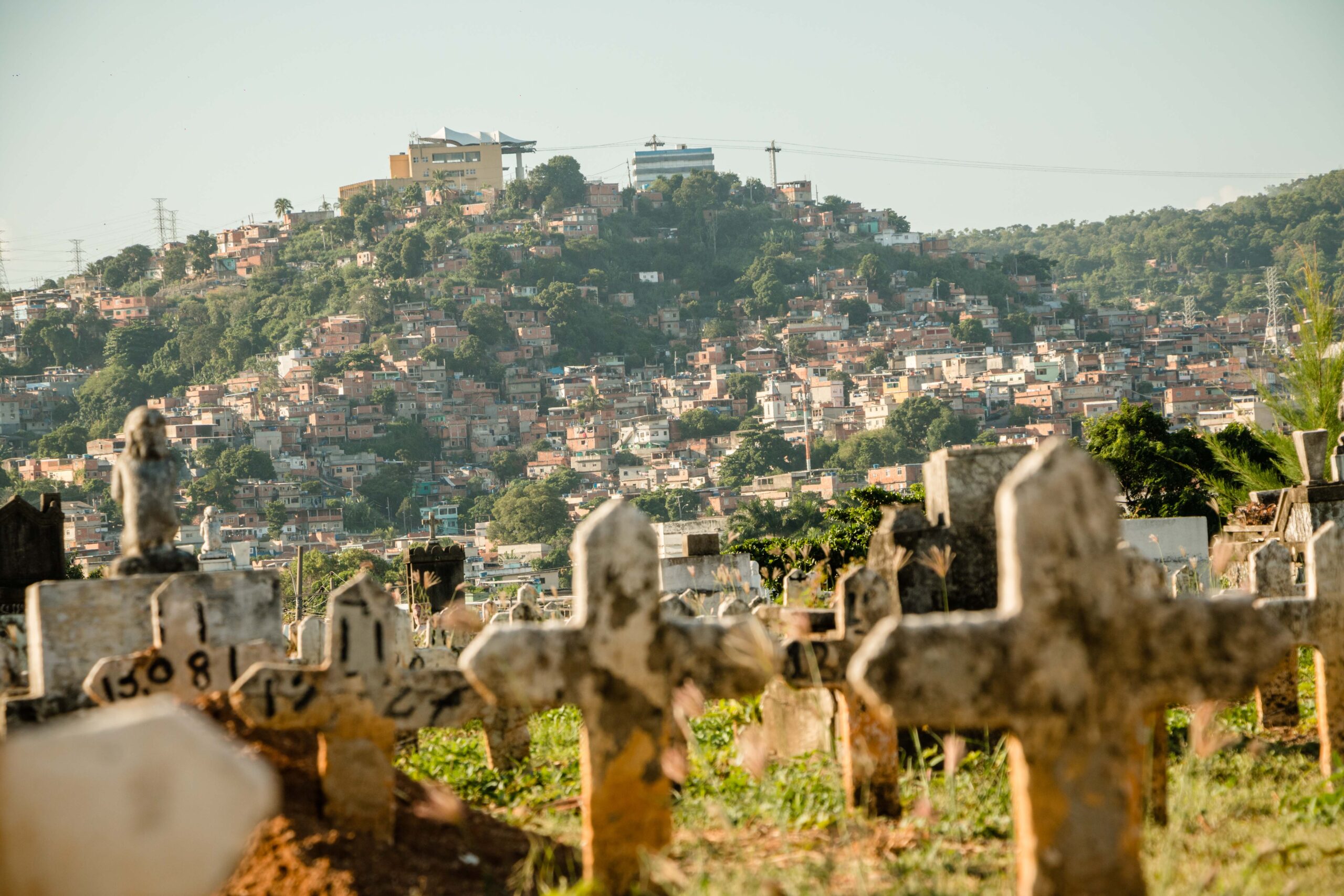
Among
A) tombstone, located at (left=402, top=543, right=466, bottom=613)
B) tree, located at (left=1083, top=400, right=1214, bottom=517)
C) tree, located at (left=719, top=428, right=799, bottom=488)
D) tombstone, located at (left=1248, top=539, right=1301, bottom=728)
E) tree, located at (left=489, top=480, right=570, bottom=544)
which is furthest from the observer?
tree, located at (left=719, top=428, right=799, bottom=488)

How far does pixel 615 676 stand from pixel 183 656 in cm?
214

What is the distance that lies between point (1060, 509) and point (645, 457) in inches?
4051

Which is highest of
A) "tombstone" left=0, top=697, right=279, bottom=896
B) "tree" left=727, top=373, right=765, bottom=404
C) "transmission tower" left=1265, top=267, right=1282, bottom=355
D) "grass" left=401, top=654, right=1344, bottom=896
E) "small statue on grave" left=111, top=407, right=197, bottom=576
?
"transmission tower" left=1265, top=267, right=1282, bottom=355

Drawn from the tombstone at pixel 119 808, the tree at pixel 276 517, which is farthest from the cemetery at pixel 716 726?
the tree at pixel 276 517

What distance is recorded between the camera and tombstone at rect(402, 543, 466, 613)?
44.5ft

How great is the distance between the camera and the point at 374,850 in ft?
13.9

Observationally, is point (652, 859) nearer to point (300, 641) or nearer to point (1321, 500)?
point (300, 641)

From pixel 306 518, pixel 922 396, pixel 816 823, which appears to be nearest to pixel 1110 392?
pixel 922 396

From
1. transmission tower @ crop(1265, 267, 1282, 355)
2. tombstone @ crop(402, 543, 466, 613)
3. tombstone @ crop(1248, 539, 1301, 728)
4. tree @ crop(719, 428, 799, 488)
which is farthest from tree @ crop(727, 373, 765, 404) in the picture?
tombstone @ crop(1248, 539, 1301, 728)

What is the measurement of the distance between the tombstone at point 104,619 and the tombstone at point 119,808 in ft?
10.8

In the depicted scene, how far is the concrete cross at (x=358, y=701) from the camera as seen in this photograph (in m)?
4.45

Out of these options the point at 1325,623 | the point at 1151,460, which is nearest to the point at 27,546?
the point at 1325,623

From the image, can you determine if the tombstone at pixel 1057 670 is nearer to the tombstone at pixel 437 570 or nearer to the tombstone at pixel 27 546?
the tombstone at pixel 27 546

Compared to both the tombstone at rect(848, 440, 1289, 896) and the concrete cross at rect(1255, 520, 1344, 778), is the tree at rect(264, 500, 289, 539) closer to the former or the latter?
the concrete cross at rect(1255, 520, 1344, 778)
